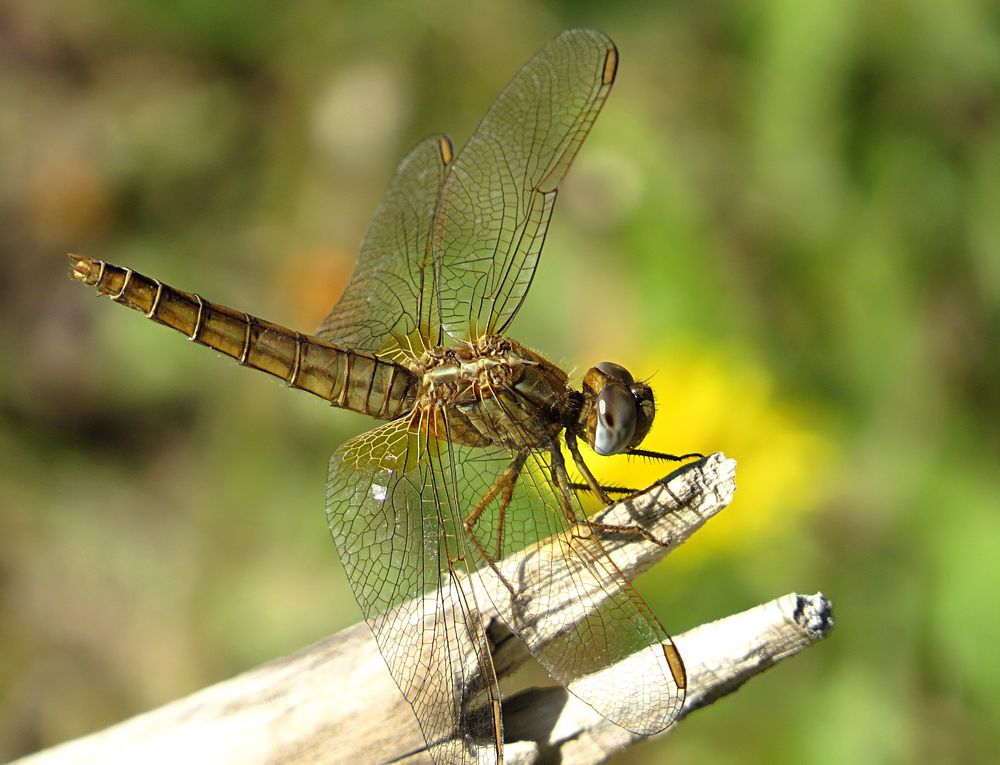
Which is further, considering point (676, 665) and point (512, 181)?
point (512, 181)

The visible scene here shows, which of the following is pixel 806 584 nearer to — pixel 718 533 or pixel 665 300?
pixel 718 533

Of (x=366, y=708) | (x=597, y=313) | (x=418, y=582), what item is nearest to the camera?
(x=366, y=708)

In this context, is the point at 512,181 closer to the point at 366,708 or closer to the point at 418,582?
the point at 418,582

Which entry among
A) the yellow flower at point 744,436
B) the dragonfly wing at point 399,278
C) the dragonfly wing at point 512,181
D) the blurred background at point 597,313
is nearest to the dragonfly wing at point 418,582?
the dragonfly wing at point 399,278

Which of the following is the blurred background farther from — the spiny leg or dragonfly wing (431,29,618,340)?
dragonfly wing (431,29,618,340)

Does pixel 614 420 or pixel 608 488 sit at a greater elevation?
pixel 614 420

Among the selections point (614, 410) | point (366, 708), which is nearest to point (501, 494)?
point (614, 410)

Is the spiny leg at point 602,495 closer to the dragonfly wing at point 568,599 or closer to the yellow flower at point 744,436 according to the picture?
the dragonfly wing at point 568,599

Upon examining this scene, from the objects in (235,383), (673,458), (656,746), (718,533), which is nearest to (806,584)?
(718,533)
